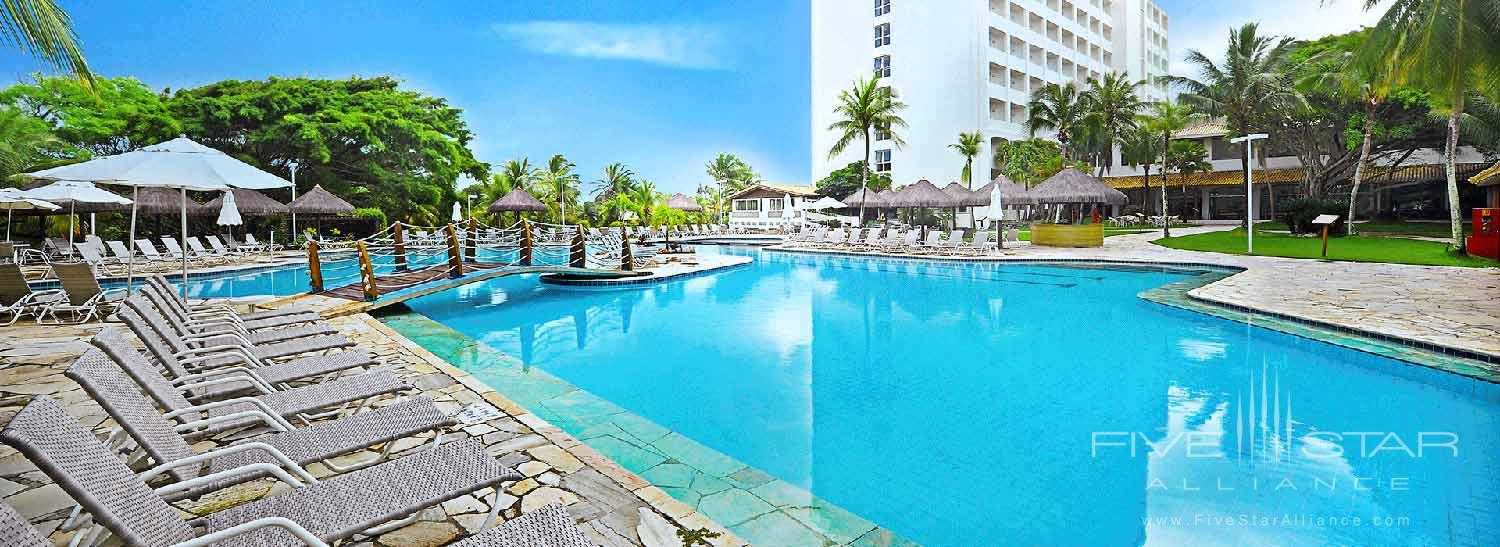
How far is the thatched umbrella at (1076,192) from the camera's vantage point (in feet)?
69.8

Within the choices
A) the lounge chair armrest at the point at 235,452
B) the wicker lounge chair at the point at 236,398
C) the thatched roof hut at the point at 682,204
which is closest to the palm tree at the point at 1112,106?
the thatched roof hut at the point at 682,204

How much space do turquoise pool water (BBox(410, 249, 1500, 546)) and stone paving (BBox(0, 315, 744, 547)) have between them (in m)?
0.40

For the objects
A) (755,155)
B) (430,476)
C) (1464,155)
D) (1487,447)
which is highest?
(755,155)

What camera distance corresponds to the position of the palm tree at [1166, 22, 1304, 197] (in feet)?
84.1

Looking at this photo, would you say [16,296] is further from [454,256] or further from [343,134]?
[343,134]

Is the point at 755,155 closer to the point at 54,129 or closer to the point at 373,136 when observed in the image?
the point at 373,136

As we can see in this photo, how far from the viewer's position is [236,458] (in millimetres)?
2760

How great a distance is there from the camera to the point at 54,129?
2452 cm

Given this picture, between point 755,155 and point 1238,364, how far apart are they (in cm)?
9927

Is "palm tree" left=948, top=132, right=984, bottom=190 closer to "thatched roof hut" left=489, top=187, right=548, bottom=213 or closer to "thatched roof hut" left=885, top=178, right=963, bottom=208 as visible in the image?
"thatched roof hut" left=885, top=178, right=963, bottom=208

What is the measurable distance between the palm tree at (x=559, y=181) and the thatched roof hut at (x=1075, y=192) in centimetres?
2106

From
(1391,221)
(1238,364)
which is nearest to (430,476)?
(1238,364)

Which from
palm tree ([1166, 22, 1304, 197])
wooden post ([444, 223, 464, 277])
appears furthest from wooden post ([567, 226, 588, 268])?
palm tree ([1166, 22, 1304, 197])

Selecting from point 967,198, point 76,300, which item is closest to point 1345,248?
point 967,198
